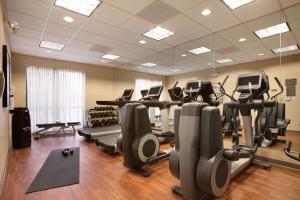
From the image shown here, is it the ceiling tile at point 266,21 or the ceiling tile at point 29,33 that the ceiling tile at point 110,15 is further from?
the ceiling tile at point 266,21

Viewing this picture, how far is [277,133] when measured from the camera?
353 cm

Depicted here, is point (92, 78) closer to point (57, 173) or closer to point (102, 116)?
point (102, 116)

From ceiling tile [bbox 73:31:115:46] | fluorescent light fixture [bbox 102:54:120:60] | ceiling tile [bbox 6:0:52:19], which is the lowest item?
fluorescent light fixture [bbox 102:54:120:60]

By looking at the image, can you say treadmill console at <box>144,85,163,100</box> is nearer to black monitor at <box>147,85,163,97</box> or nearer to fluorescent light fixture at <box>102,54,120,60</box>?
black monitor at <box>147,85,163,97</box>

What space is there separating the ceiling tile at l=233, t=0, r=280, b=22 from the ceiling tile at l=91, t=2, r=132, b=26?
6.97ft

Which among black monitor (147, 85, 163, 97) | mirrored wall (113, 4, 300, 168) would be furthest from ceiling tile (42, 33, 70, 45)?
mirrored wall (113, 4, 300, 168)

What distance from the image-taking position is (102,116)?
22.6 feet

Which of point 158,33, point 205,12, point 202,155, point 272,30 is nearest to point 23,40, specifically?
point 158,33

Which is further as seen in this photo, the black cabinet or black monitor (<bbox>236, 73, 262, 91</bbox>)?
the black cabinet

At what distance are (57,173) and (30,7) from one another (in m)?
2.95

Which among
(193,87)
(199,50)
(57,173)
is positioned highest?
(199,50)

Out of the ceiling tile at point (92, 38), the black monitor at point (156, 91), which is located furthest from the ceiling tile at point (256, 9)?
the ceiling tile at point (92, 38)

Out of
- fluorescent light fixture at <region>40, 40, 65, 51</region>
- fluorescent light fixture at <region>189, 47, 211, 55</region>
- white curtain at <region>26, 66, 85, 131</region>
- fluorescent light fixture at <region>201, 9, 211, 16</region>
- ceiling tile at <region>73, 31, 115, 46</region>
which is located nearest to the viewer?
fluorescent light fixture at <region>201, 9, 211, 16</region>

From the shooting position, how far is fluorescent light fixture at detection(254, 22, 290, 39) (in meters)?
3.37
